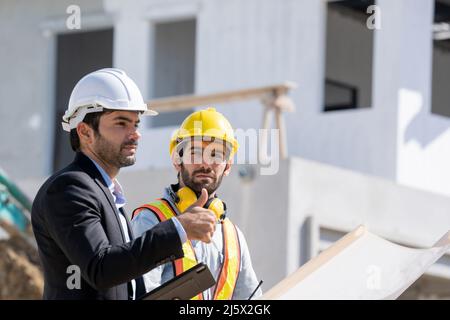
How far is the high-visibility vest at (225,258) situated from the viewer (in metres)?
5.57

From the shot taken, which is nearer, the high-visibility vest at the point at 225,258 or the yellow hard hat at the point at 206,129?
the high-visibility vest at the point at 225,258

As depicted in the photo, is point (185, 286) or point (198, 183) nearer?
point (185, 286)

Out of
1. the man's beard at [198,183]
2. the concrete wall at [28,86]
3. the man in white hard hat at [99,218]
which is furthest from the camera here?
the concrete wall at [28,86]

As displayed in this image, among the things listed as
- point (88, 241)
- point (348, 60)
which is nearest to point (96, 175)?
point (88, 241)

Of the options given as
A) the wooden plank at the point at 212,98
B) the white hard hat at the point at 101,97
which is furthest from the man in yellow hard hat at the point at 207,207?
the wooden plank at the point at 212,98

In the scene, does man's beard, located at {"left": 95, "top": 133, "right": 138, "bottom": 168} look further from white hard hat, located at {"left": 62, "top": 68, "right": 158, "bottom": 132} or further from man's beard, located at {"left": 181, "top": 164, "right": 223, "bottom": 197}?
man's beard, located at {"left": 181, "top": 164, "right": 223, "bottom": 197}

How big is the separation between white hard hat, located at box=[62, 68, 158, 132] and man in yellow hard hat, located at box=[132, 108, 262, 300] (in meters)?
0.77

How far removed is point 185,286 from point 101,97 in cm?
85

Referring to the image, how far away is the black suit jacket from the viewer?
172 inches

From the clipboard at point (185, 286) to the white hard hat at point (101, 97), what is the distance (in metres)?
0.74

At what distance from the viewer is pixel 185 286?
4.31m

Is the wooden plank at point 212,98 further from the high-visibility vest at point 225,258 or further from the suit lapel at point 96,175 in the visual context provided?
the suit lapel at point 96,175

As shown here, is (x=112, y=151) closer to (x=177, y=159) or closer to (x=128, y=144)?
(x=128, y=144)

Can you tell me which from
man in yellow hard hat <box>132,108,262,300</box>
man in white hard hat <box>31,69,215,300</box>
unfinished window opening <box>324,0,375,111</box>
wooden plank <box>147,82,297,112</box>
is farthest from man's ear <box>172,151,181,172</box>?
unfinished window opening <box>324,0,375,111</box>
